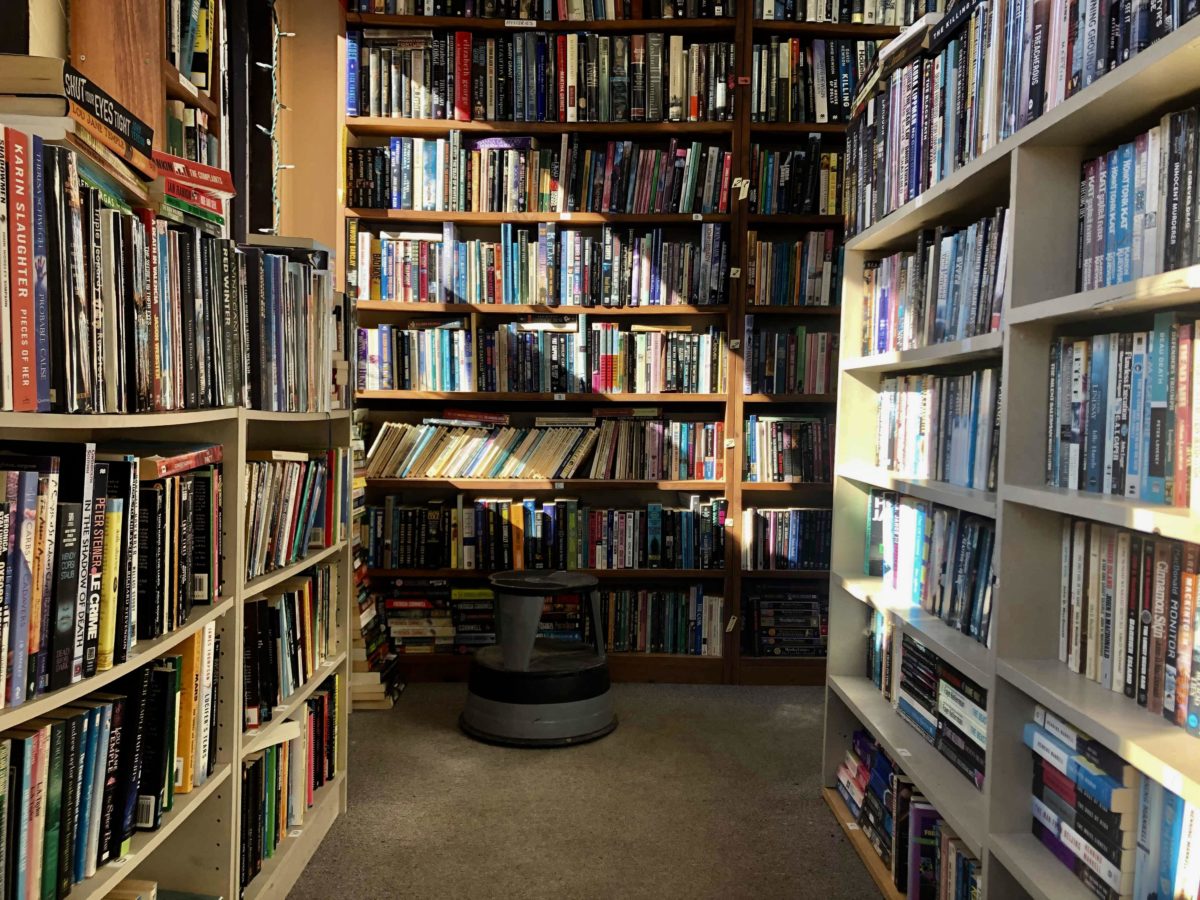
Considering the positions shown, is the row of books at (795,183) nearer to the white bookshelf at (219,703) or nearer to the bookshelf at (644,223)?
the bookshelf at (644,223)

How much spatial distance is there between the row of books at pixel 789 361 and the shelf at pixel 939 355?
118cm

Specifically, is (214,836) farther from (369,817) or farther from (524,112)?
(524,112)

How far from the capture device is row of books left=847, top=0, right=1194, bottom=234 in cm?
138

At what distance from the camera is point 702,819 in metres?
2.60

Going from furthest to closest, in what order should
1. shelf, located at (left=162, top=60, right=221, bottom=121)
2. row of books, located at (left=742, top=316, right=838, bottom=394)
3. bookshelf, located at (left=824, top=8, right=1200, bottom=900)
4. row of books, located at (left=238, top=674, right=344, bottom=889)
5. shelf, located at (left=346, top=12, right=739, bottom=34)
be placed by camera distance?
row of books, located at (left=742, top=316, right=838, bottom=394)
shelf, located at (left=346, top=12, right=739, bottom=34)
shelf, located at (left=162, top=60, right=221, bottom=121)
row of books, located at (left=238, top=674, right=344, bottom=889)
bookshelf, located at (left=824, top=8, right=1200, bottom=900)

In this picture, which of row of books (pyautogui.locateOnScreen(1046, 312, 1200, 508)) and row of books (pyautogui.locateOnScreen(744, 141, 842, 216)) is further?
row of books (pyautogui.locateOnScreen(744, 141, 842, 216))

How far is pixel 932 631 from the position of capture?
199 centimetres

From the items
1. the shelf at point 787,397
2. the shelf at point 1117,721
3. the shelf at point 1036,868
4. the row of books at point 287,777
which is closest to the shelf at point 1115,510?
the shelf at point 1117,721

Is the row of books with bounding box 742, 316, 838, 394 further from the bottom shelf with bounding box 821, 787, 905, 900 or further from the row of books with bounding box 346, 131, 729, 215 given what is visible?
the bottom shelf with bounding box 821, 787, 905, 900

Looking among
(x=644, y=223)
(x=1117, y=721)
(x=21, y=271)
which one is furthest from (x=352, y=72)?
(x=1117, y=721)

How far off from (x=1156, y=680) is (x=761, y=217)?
287cm

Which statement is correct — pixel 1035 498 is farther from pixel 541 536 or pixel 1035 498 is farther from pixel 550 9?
pixel 550 9

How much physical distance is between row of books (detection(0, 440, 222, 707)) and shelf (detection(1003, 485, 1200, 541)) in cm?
136

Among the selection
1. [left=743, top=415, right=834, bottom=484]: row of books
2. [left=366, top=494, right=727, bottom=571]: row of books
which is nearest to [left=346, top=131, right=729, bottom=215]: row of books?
[left=743, top=415, right=834, bottom=484]: row of books
